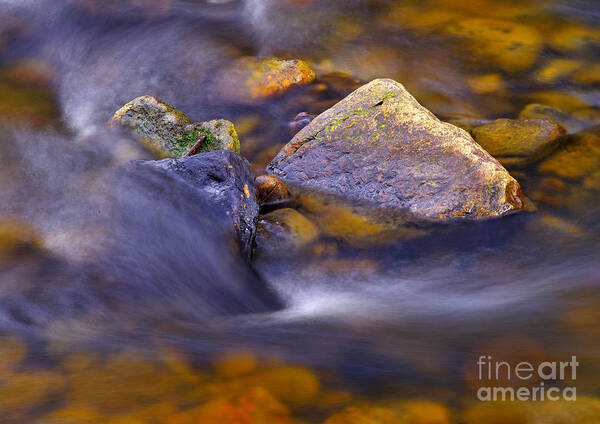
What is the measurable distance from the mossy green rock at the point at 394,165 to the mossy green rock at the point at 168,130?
0.57m

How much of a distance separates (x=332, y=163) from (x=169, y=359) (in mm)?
2644

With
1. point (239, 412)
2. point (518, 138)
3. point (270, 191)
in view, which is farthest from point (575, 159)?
point (239, 412)

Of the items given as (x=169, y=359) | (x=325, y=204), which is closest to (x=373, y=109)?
(x=325, y=204)

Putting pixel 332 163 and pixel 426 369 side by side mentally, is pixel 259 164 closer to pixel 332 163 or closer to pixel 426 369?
pixel 332 163

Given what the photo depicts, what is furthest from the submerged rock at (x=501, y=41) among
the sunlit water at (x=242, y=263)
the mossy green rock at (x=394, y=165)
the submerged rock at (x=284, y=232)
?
the submerged rock at (x=284, y=232)

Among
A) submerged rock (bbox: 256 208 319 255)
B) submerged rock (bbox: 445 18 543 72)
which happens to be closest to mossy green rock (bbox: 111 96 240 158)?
submerged rock (bbox: 256 208 319 255)

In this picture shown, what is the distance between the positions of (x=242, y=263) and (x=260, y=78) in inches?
129

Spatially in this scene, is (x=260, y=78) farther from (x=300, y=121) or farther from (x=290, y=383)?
(x=290, y=383)

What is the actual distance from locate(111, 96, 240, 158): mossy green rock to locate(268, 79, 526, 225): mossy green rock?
1.87ft

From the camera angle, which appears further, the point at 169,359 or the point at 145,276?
the point at 145,276

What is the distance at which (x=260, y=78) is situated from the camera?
22.3ft

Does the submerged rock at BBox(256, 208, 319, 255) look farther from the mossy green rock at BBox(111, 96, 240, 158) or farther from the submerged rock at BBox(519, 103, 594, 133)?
the submerged rock at BBox(519, 103, 594, 133)

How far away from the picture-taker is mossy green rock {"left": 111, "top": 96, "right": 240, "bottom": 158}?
17.3 ft

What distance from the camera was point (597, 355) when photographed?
9.18ft
